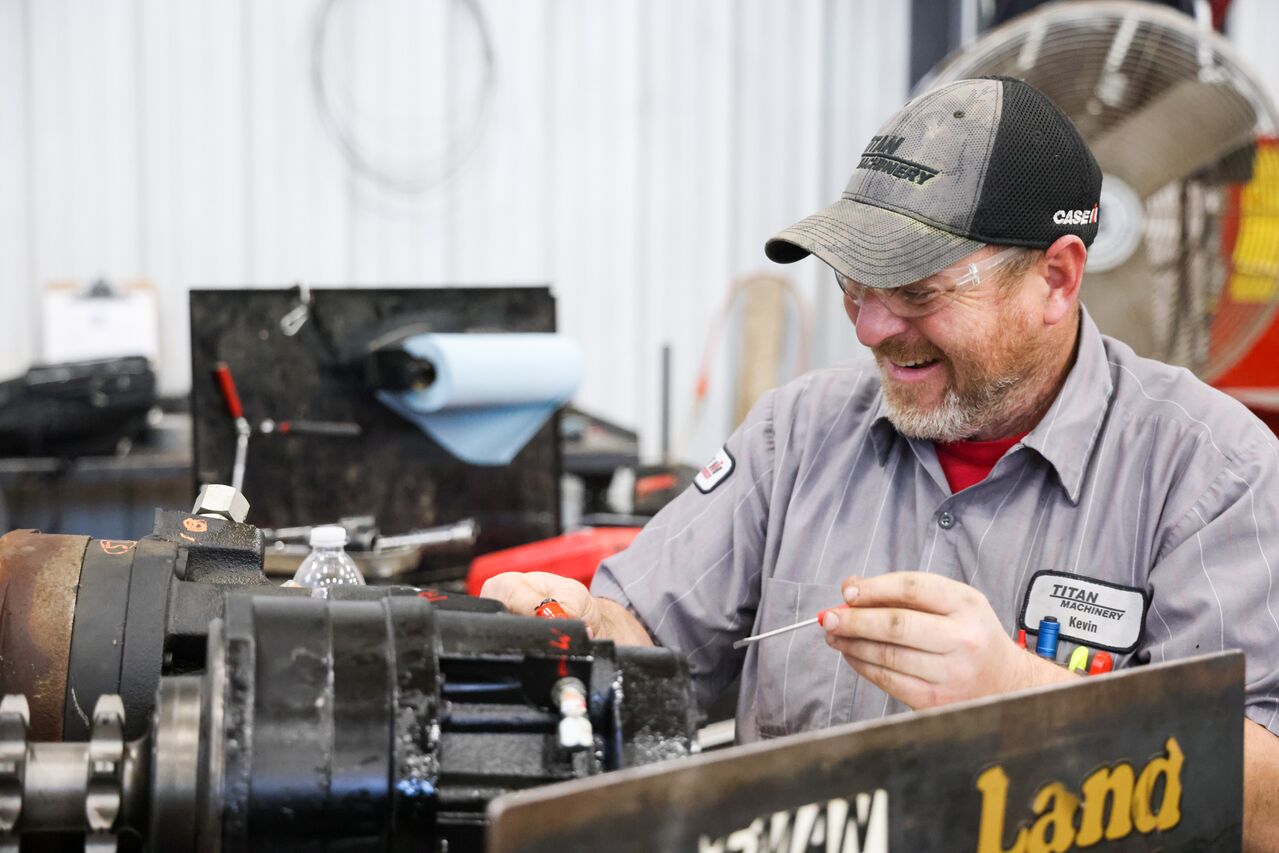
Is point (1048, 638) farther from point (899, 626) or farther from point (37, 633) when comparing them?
point (37, 633)

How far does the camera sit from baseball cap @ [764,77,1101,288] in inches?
43.9

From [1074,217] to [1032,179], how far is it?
0.21 feet

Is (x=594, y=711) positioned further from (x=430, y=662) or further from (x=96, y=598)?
(x=96, y=598)

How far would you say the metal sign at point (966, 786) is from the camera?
49 cm

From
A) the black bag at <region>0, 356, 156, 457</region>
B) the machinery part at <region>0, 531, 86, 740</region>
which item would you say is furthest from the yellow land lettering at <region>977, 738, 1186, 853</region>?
the black bag at <region>0, 356, 156, 457</region>

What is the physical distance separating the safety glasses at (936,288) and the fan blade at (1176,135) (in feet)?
4.09

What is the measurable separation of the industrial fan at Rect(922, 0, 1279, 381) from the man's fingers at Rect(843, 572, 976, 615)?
144cm

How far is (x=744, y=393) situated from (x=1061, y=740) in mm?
3112

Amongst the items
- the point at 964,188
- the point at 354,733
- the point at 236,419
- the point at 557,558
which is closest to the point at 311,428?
the point at 236,419

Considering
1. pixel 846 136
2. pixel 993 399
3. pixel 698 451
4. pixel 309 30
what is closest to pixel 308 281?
pixel 309 30

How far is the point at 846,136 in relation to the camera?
12.4 feet

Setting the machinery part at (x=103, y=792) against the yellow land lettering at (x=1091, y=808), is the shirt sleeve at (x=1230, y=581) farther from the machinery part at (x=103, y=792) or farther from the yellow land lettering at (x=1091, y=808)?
the machinery part at (x=103, y=792)

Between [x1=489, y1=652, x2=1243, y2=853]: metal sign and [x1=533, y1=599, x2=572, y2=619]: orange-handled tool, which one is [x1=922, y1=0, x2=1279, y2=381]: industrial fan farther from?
[x1=489, y1=652, x2=1243, y2=853]: metal sign

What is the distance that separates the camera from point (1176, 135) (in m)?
2.22
